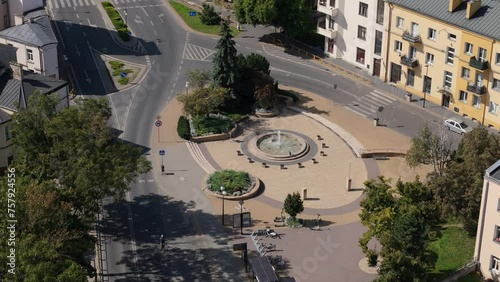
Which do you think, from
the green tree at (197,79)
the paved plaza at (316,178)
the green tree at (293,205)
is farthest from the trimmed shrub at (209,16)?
the green tree at (293,205)

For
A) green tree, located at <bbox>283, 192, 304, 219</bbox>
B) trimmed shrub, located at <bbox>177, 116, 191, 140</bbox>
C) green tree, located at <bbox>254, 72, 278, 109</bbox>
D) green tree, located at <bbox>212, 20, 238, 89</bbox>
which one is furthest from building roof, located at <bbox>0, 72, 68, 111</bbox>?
green tree, located at <bbox>283, 192, 304, 219</bbox>

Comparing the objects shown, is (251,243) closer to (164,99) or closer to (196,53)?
(164,99)

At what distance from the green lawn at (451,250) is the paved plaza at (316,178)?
7.72 m

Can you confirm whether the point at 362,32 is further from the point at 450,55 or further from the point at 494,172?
the point at 494,172

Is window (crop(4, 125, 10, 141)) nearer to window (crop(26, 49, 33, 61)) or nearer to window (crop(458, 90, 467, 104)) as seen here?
window (crop(26, 49, 33, 61))

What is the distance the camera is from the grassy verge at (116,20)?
152 meters

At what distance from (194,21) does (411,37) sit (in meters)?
47.1

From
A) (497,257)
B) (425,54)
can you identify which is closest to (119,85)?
(425,54)

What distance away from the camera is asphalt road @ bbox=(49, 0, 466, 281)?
321 ft

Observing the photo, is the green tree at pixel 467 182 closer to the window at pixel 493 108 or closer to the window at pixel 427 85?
the window at pixel 493 108

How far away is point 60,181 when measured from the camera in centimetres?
8875

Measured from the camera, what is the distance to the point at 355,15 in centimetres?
13738

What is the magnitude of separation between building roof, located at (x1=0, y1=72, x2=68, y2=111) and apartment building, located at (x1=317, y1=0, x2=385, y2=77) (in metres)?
47.8

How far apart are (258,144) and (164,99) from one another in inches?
777
